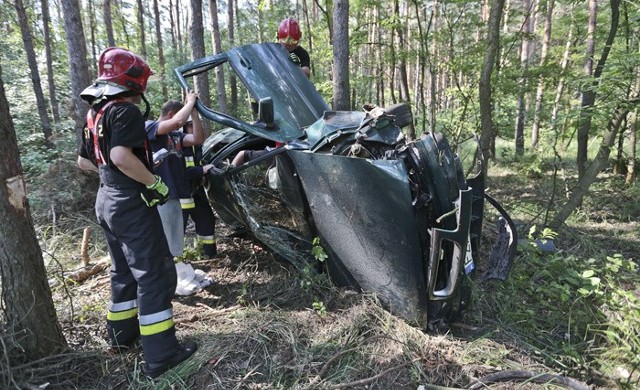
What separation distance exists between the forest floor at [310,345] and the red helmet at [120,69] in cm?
132

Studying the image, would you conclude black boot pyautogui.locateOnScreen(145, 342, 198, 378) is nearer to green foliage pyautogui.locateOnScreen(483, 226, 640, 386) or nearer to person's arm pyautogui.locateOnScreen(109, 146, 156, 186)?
person's arm pyautogui.locateOnScreen(109, 146, 156, 186)

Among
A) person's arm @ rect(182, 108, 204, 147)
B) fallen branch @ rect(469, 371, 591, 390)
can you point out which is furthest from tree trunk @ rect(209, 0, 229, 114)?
fallen branch @ rect(469, 371, 591, 390)

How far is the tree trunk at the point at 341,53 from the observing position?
504 centimetres

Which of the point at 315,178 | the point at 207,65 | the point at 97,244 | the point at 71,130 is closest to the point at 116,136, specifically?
the point at 315,178

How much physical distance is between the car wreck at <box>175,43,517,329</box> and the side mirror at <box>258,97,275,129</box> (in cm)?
1

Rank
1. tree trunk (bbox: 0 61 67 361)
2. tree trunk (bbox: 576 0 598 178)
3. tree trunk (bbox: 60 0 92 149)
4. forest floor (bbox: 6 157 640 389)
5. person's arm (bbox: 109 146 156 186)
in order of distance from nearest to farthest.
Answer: tree trunk (bbox: 0 61 67 361) → person's arm (bbox: 109 146 156 186) → forest floor (bbox: 6 157 640 389) → tree trunk (bbox: 60 0 92 149) → tree trunk (bbox: 576 0 598 178)

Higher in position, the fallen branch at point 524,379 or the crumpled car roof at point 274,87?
the crumpled car roof at point 274,87

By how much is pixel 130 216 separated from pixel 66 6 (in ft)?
16.0

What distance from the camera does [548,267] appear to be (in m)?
3.72

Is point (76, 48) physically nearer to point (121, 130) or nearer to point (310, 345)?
point (121, 130)

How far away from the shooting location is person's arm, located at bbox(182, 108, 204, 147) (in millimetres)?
3138

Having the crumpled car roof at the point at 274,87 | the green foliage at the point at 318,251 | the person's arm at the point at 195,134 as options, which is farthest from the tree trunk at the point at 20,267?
the green foliage at the point at 318,251

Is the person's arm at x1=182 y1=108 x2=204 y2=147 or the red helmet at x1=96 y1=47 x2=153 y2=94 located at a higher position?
the red helmet at x1=96 y1=47 x2=153 y2=94

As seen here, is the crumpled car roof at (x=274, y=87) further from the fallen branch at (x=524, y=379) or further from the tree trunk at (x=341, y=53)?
the fallen branch at (x=524, y=379)
